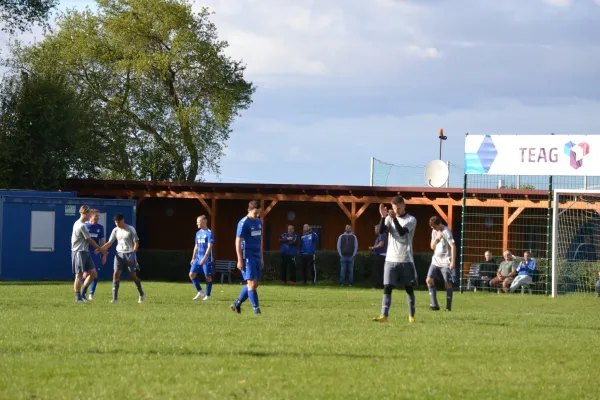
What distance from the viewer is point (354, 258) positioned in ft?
115

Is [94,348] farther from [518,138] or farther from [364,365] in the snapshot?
[518,138]

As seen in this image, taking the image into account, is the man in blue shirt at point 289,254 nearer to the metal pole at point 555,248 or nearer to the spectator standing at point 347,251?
the spectator standing at point 347,251

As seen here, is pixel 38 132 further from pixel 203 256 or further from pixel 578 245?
pixel 203 256

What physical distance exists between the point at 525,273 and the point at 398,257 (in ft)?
47.4

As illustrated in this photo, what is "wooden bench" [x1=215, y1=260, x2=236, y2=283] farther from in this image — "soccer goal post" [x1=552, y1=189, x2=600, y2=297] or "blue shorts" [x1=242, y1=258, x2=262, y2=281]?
"blue shorts" [x1=242, y1=258, x2=262, y2=281]

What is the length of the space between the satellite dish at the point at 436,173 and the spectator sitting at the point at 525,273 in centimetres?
693

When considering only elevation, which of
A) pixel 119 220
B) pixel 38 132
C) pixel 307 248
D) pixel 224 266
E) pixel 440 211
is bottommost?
pixel 224 266

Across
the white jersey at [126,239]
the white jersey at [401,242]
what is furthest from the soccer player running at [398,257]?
the white jersey at [126,239]

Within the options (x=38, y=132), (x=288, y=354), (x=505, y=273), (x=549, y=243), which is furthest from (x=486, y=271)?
(x=288, y=354)

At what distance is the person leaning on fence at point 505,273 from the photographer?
29938mm

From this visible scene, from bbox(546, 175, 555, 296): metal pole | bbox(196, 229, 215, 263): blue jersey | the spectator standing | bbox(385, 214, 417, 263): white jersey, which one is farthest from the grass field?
the spectator standing

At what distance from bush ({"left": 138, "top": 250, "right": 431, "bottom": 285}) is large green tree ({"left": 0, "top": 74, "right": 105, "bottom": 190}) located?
5564 mm

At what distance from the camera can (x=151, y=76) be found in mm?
55406

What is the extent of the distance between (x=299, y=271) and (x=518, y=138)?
11024 millimetres
